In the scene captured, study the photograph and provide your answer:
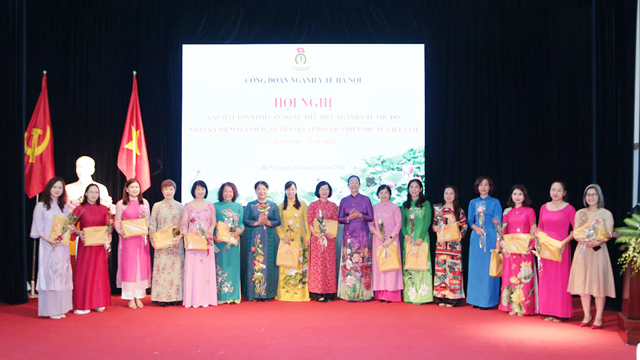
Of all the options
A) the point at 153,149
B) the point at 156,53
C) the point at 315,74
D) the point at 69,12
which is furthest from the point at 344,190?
the point at 69,12

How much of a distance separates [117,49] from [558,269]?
558 centimetres

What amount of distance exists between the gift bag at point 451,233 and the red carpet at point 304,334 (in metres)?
0.71

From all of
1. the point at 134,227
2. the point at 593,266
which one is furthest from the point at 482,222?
the point at 134,227

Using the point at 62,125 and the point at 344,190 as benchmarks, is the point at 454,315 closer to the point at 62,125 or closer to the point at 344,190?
the point at 344,190

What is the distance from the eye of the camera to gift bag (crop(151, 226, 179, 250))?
562 centimetres

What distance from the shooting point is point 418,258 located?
5906 mm

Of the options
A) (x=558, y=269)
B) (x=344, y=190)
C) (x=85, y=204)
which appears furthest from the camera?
(x=344, y=190)

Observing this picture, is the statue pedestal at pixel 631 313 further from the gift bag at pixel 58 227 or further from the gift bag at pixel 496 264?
the gift bag at pixel 58 227

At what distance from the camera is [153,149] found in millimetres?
6848

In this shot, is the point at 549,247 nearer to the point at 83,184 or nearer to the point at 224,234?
the point at 224,234

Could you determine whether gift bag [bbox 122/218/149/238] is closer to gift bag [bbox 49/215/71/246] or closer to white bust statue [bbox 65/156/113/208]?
gift bag [bbox 49/215/71/246]

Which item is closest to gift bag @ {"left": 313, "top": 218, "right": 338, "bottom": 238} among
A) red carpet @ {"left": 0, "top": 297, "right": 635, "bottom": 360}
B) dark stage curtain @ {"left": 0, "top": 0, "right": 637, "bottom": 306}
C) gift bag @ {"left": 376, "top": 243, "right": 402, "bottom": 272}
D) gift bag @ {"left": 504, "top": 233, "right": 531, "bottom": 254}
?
gift bag @ {"left": 376, "top": 243, "right": 402, "bottom": 272}

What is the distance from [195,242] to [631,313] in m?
3.91

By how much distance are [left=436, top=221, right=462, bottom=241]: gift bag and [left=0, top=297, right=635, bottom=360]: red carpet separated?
714 millimetres
